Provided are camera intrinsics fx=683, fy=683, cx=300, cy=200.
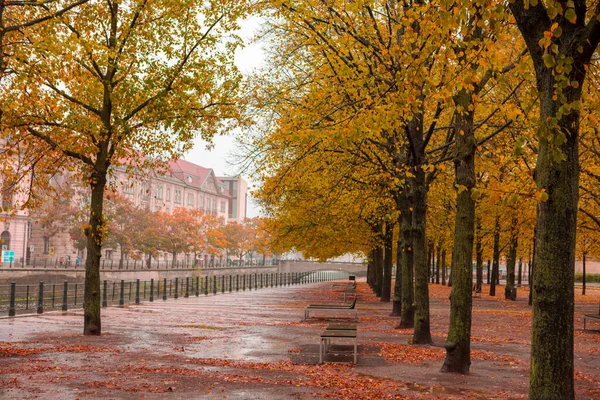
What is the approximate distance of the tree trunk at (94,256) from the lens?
49.3ft

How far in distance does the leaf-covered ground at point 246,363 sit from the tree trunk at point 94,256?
449 millimetres

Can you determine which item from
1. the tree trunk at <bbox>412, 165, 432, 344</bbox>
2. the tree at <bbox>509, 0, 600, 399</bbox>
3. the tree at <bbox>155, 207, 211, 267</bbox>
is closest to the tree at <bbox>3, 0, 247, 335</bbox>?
the tree trunk at <bbox>412, 165, 432, 344</bbox>

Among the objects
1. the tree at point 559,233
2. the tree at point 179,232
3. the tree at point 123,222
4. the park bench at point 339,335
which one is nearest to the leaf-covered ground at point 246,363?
the park bench at point 339,335

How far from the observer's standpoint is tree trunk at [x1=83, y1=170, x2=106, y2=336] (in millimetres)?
15016

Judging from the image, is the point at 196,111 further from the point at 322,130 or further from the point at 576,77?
the point at 576,77

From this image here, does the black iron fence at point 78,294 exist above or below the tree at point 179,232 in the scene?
below

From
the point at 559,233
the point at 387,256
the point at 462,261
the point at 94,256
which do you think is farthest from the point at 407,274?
the point at 387,256

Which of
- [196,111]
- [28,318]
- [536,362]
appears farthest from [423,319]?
[28,318]

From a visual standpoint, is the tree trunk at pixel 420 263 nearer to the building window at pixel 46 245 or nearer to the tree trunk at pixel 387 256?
the tree trunk at pixel 387 256

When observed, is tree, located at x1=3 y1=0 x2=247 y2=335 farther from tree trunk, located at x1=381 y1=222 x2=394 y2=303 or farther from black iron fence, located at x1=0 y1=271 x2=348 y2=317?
tree trunk, located at x1=381 y1=222 x2=394 y2=303

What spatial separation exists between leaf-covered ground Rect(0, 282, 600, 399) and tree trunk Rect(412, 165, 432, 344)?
1.64 ft

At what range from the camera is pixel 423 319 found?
45.8 feet

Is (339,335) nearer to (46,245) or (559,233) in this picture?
(559,233)

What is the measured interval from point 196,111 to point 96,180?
271 centimetres
